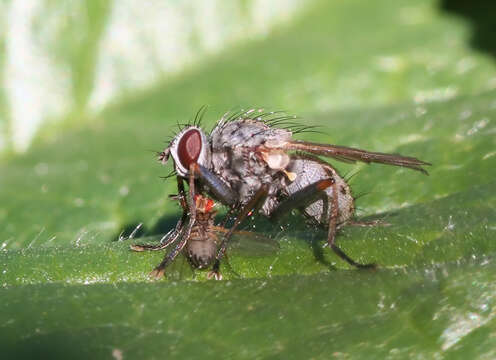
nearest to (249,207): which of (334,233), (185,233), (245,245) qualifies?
(185,233)

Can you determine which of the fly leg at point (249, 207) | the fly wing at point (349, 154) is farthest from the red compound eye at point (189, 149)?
the fly wing at point (349, 154)

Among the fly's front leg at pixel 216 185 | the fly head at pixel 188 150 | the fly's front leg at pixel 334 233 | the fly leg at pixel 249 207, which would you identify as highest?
the fly head at pixel 188 150

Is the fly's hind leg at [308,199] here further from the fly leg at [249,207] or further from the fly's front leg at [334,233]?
the fly leg at [249,207]

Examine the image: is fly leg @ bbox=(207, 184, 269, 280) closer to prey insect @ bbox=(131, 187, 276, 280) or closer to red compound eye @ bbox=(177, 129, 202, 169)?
prey insect @ bbox=(131, 187, 276, 280)

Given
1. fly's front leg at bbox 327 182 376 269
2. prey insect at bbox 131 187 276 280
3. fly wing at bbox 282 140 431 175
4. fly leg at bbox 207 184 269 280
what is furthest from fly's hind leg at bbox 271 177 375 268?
prey insect at bbox 131 187 276 280

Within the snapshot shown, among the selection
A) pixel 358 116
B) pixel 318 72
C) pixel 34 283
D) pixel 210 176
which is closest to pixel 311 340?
pixel 34 283
